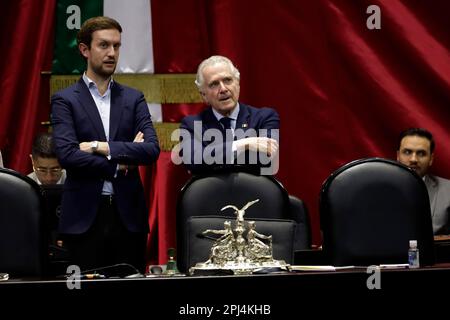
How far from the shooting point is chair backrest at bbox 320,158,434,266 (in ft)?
12.0

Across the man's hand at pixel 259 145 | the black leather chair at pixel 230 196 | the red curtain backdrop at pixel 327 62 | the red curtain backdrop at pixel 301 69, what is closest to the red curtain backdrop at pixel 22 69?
the red curtain backdrop at pixel 301 69

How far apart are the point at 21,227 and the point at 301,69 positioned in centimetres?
299

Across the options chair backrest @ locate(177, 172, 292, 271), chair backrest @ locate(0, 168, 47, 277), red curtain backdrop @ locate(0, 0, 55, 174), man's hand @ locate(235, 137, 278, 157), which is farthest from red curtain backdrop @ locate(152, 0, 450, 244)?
chair backrest @ locate(0, 168, 47, 277)

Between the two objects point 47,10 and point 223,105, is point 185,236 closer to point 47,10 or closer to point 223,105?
point 223,105

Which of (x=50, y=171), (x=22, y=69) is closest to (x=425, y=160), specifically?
(x=50, y=171)

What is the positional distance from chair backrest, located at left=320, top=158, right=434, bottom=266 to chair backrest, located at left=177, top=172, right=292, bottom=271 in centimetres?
49

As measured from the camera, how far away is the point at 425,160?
5.57 metres

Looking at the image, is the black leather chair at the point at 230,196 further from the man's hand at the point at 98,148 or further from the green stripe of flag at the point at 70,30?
the green stripe of flag at the point at 70,30

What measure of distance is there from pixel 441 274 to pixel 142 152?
205cm

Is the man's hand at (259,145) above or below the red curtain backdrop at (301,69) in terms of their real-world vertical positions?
below

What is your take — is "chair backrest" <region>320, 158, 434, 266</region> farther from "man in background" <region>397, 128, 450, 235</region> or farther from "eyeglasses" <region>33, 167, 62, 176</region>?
"eyeglasses" <region>33, 167, 62, 176</region>

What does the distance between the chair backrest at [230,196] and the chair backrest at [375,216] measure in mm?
488

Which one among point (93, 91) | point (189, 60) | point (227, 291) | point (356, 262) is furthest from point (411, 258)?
point (189, 60)

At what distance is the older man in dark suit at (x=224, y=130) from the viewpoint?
4.65 metres
